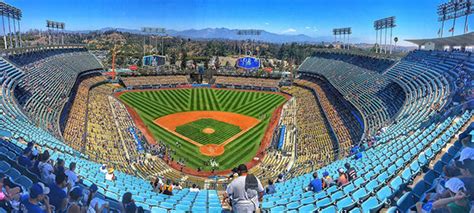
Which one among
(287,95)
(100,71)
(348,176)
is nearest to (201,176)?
(348,176)

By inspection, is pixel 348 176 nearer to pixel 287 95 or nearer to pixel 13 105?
pixel 13 105

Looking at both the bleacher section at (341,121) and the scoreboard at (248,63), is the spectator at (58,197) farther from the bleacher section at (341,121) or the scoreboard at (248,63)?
the scoreboard at (248,63)

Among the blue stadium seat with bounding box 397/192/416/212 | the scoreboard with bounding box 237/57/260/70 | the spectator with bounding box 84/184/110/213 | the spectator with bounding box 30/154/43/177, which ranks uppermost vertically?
the scoreboard with bounding box 237/57/260/70

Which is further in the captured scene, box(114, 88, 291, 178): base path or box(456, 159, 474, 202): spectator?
box(114, 88, 291, 178): base path

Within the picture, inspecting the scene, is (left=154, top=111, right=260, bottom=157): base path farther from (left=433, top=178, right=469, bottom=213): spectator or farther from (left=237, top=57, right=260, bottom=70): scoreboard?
(left=237, top=57, right=260, bottom=70): scoreboard

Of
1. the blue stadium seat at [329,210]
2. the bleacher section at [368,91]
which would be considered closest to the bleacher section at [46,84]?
the blue stadium seat at [329,210]

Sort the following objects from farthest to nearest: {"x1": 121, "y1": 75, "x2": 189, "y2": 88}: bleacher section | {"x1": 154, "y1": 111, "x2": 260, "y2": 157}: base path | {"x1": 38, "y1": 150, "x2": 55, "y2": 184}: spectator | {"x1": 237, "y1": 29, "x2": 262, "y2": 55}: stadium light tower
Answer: {"x1": 237, "y1": 29, "x2": 262, "y2": 55}: stadium light tower, {"x1": 121, "y1": 75, "x2": 189, "y2": 88}: bleacher section, {"x1": 154, "y1": 111, "x2": 260, "y2": 157}: base path, {"x1": 38, "y1": 150, "x2": 55, "y2": 184}: spectator

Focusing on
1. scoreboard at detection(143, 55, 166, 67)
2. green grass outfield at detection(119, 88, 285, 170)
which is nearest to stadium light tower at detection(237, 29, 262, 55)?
scoreboard at detection(143, 55, 166, 67)
